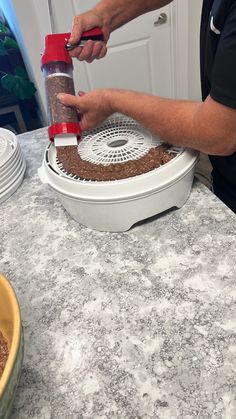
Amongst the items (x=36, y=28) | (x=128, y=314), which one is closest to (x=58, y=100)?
(x=128, y=314)

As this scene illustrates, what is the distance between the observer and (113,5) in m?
0.87

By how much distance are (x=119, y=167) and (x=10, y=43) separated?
1.73 meters

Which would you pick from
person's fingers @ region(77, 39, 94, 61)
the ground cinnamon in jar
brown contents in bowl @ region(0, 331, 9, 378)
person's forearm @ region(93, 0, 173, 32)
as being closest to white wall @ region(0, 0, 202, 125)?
person's forearm @ region(93, 0, 173, 32)

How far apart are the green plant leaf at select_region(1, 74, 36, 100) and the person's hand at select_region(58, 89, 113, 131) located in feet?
4.63

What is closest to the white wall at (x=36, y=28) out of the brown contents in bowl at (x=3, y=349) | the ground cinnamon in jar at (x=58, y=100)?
the ground cinnamon in jar at (x=58, y=100)

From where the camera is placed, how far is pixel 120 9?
89cm

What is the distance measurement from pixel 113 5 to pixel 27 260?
714 mm

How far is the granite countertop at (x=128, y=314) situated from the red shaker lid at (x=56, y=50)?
1.13ft

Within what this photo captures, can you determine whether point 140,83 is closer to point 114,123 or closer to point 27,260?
point 114,123

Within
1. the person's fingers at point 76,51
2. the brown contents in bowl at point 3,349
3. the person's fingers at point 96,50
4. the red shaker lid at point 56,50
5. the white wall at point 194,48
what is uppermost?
the red shaker lid at point 56,50

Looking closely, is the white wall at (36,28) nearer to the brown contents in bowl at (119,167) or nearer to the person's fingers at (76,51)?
the person's fingers at (76,51)

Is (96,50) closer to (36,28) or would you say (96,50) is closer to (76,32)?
(76,32)

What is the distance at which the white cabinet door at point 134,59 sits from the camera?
196 centimetres

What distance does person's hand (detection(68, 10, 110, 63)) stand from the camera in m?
0.78
